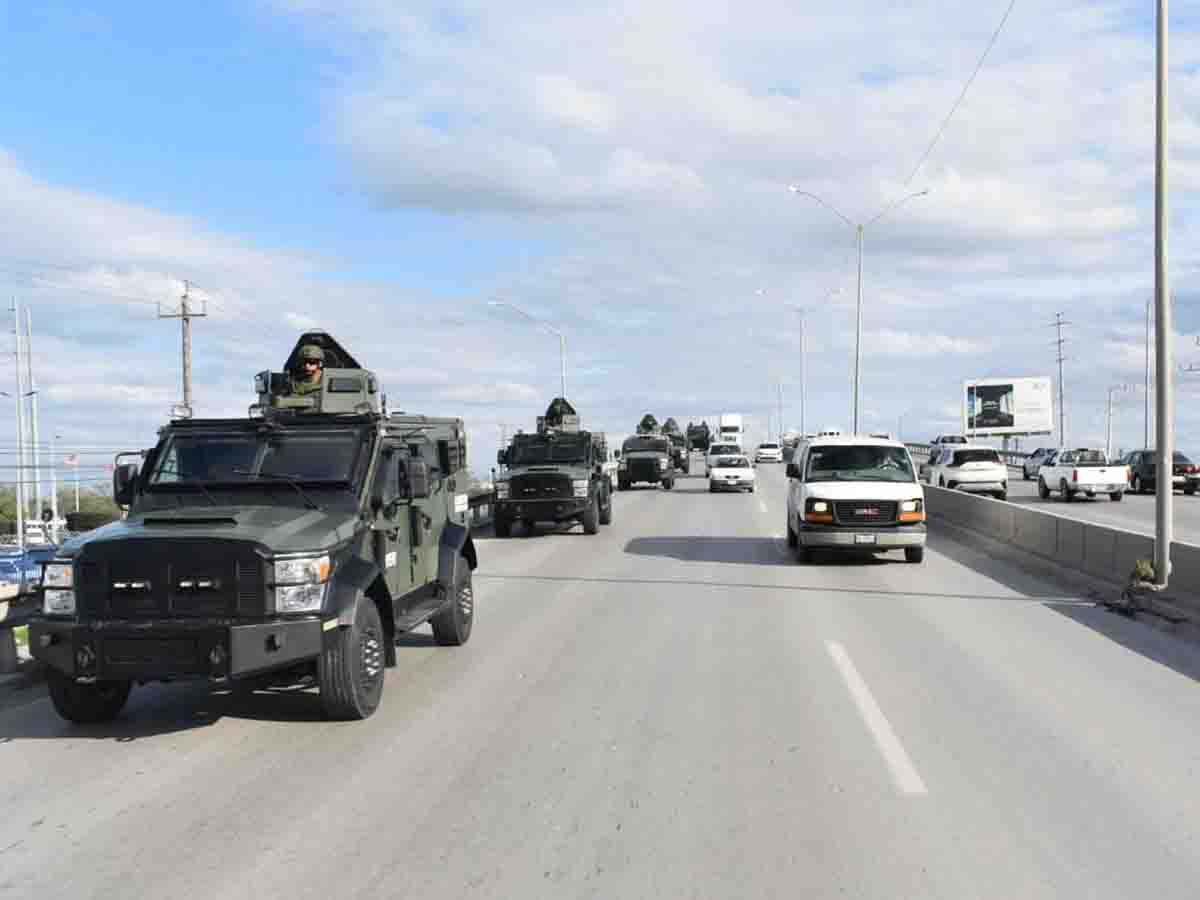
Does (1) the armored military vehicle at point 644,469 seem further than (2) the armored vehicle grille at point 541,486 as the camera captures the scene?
Yes

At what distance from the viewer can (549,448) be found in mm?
26109

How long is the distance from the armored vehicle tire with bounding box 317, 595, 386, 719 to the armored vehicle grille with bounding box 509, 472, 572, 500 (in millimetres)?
16364

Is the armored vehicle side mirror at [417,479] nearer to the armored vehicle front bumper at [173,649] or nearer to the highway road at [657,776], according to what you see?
the highway road at [657,776]

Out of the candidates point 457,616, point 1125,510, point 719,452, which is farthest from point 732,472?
point 457,616

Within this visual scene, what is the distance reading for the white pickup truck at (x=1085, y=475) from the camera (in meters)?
38.2

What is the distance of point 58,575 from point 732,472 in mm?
36769

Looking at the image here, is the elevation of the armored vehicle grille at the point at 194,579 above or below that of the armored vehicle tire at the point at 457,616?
above

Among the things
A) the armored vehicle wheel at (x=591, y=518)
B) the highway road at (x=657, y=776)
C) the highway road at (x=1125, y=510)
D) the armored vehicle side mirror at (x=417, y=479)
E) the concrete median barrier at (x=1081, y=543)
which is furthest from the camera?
the highway road at (x=1125, y=510)

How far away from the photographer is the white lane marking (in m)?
6.50

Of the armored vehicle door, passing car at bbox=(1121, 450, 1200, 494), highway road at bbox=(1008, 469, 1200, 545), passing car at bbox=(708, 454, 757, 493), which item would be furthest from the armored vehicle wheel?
passing car at bbox=(1121, 450, 1200, 494)

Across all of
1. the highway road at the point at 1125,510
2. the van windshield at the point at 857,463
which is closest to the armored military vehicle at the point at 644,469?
the highway road at the point at 1125,510

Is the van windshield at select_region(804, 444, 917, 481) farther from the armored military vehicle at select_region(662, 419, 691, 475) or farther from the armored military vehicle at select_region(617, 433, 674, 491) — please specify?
the armored military vehicle at select_region(662, 419, 691, 475)

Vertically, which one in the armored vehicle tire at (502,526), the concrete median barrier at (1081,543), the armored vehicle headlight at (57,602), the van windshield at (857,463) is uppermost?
the van windshield at (857,463)

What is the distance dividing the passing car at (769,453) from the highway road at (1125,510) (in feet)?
118
